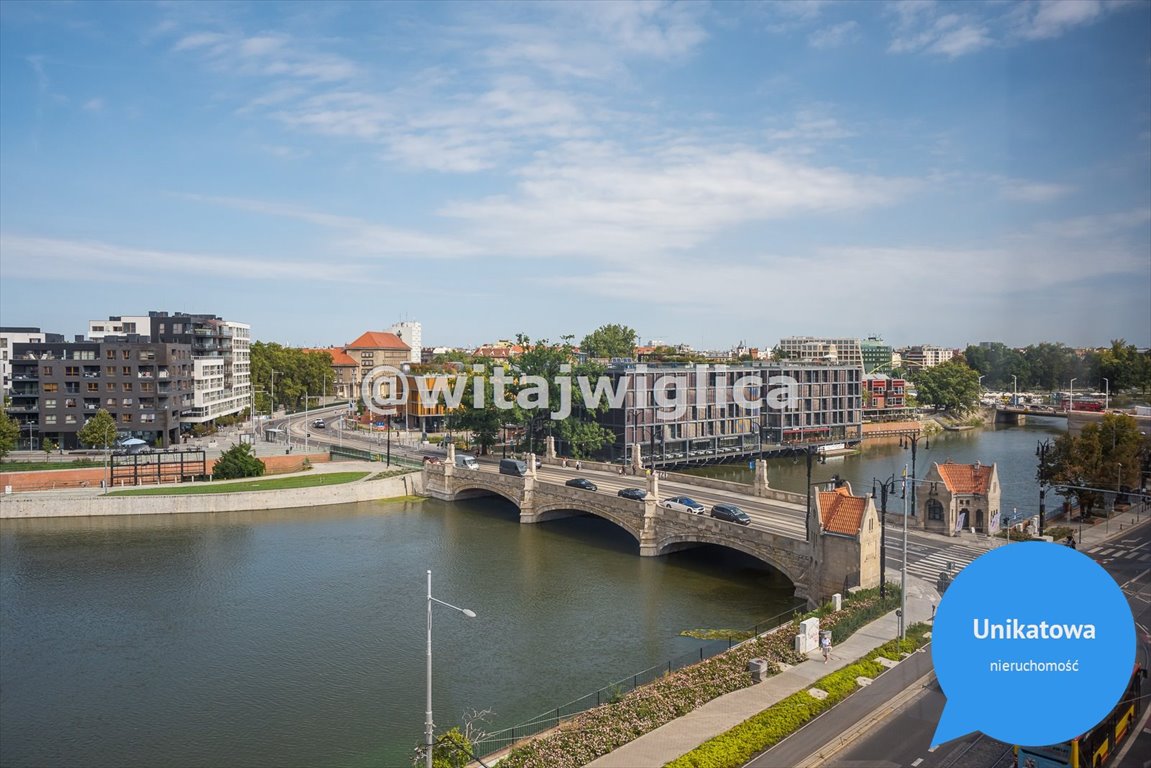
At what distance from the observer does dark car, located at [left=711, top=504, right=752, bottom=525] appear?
146 ft

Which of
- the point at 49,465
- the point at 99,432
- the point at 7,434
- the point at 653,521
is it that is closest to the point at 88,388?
the point at 99,432

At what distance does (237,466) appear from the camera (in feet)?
235

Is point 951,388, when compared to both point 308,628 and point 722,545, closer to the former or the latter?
point 722,545

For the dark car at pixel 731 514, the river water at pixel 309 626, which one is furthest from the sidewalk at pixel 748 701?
the dark car at pixel 731 514

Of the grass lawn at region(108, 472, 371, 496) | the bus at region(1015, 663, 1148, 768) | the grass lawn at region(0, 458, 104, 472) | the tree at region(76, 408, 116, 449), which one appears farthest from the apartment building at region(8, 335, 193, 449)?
the bus at region(1015, 663, 1148, 768)

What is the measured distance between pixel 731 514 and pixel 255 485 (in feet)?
145

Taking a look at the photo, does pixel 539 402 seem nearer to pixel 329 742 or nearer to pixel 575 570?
pixel 575 570

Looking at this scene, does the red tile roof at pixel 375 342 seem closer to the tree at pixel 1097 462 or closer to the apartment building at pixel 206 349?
the apartment building at pixel 206 349

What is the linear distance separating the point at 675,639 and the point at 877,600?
9.15m

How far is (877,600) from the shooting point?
3244 centimetres

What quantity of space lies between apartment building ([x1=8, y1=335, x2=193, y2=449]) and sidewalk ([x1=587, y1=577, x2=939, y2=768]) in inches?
3158

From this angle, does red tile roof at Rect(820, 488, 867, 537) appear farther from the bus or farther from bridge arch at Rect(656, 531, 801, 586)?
the bus

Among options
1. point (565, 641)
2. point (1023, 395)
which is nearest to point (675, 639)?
point (565, 641)

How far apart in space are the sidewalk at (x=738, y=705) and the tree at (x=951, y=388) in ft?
386
